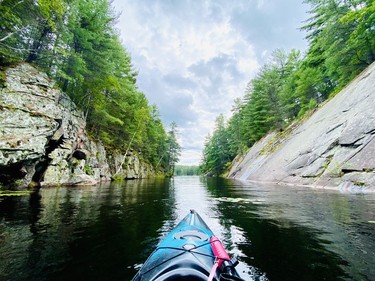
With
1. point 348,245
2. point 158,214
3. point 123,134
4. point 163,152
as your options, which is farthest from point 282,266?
point 163,152

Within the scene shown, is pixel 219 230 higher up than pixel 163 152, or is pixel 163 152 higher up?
pixel 163 152

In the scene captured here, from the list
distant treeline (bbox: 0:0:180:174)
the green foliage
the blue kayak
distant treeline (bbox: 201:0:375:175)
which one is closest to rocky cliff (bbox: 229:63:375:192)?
distant treeline (bbox: 201:0:375:175)

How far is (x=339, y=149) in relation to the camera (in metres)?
13.3

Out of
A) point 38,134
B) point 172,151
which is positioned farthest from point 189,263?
point 172,151

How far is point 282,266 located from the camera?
10.8 ft

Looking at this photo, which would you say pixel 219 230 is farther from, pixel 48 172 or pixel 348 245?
pixel 48 172

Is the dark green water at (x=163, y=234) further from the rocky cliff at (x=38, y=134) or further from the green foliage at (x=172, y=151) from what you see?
the green foliage at (x=172, y=151)

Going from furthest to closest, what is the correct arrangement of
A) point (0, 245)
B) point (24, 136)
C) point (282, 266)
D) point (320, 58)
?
point (320, 58) → point (24, 136) → point (0, 245) → point (282, 266)

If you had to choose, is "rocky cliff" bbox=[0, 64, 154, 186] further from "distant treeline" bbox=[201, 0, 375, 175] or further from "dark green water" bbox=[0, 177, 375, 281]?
"distant treeline" bbox=[201, 0, 375, 175]

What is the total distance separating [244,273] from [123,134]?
95.3 feet

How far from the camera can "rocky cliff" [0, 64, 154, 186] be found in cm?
1084

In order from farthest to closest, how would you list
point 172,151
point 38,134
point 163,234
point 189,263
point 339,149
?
1. point 172,151
2. point 339,149
3. point 38,134
4. point 163,234
5. point 189,263

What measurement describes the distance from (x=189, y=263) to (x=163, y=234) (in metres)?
3.05

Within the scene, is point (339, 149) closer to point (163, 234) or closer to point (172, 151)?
point (163, 234)
